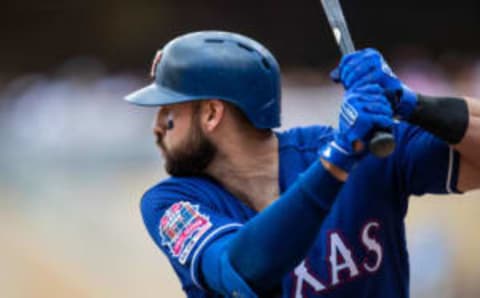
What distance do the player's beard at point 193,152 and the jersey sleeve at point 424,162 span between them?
16.1 inches

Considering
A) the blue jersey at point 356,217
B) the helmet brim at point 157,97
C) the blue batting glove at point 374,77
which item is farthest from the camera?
the helmet brim at point 157,97

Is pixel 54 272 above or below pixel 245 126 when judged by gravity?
below

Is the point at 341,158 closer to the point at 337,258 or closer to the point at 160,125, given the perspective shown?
the point at 337,258

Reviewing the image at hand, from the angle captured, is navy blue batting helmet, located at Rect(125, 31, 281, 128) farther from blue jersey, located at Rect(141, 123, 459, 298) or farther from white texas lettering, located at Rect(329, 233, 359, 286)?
white texas lettering, located at Rect(329, 233, 359, 286)

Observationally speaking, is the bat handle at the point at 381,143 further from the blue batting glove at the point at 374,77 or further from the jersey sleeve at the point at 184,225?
the jersey sleeve at the point at 184,225

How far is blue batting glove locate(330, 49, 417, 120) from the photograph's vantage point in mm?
1725

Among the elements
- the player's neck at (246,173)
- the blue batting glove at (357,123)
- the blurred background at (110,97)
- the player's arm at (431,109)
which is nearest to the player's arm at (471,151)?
the player's arm at (431,109)


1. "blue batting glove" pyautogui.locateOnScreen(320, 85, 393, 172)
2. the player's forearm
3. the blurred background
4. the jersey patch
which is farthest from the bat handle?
the blurred background

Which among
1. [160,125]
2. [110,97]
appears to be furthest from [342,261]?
[110,97]

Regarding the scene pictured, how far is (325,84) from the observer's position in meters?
4.46

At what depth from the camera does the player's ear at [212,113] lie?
2061mm

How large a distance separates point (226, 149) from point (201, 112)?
100mm

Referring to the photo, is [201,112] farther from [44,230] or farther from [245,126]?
[44,230]

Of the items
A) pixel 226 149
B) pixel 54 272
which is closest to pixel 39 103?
pixel 54 272
